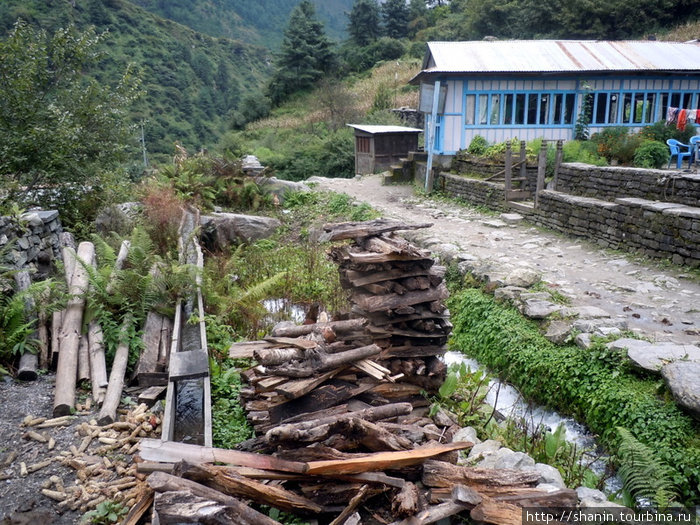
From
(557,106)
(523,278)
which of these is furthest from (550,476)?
(557,106)

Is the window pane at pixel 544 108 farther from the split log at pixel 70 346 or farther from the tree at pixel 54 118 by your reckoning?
the split log at pixel 70 346

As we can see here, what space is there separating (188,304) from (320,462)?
15.7 ft

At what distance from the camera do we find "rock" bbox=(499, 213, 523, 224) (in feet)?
40.6

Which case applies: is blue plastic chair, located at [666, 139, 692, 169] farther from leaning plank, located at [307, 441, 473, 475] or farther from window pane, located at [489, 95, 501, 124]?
leaning plank, located at [307, 441, 473, 475]

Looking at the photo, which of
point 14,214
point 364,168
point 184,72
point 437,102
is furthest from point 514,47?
point 184,72

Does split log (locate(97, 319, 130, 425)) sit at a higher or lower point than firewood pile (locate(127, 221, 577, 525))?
lower

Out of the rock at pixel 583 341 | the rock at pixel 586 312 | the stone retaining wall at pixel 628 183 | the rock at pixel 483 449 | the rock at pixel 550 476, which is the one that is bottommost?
the rock at pixel 483 449

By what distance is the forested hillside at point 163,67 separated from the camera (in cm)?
3866

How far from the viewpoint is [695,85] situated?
17922 millimetres

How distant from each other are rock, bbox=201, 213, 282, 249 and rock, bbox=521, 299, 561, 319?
24.6ft

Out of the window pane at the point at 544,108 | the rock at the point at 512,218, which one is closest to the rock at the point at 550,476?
the rock at the point at 512,218

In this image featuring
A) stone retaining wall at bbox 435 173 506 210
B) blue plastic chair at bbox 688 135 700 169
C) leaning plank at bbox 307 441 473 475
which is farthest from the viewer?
blue plastic chair at bbox 688 135 700 169

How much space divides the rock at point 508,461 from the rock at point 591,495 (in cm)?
40

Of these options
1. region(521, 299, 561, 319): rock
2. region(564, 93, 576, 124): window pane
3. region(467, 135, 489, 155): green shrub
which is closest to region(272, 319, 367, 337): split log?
region(521, 299, 561, 319): rock
